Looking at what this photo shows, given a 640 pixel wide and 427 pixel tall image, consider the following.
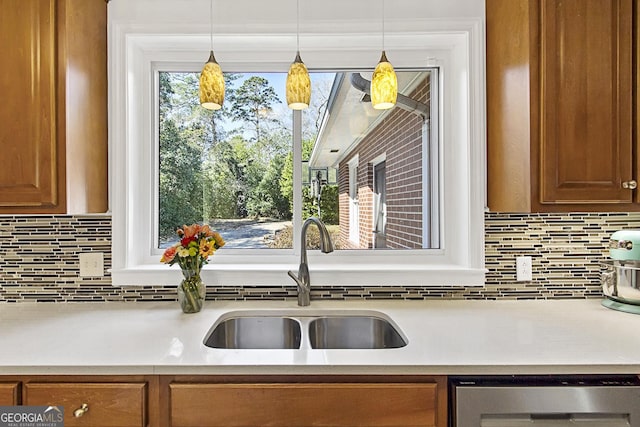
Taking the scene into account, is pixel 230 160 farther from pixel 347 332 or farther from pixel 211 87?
pixel 347 332

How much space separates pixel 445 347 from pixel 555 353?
0.32 meters

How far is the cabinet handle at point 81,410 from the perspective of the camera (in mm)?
1082

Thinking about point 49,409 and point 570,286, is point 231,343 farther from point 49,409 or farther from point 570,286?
point 570,286

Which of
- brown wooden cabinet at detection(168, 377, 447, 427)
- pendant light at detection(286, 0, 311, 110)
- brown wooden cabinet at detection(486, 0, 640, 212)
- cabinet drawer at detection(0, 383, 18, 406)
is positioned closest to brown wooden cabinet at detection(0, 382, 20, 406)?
cabinet drawer at detection(0, 383, 18, 406)

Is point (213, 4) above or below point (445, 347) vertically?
above

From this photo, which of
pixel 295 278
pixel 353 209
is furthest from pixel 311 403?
pixel 353 209

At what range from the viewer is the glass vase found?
1.56 metres

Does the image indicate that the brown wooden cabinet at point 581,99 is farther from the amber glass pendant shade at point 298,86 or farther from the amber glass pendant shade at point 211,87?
the amber glass pendant shade at point 211,87

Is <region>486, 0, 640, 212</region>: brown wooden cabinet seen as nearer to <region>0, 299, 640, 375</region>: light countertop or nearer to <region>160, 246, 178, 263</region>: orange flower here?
<region>0, 299, 640, 375</region>: light countertop

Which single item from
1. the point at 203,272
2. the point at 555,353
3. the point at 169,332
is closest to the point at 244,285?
the point at 203,272

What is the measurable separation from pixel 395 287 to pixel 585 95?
1.07 m

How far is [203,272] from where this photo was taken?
1716 mm

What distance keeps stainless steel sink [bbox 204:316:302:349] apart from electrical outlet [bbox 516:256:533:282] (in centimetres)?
104

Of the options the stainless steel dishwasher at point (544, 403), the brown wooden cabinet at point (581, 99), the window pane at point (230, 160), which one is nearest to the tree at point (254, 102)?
the window pane at point (230, 160)
